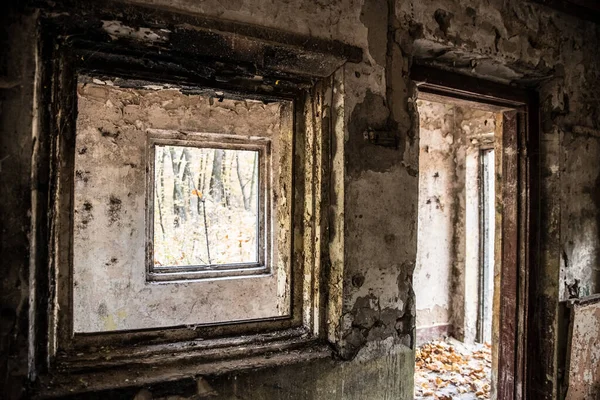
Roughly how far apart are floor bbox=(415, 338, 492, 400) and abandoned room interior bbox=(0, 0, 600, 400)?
7cm

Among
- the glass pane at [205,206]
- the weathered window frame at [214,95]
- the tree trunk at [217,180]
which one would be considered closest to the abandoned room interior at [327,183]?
the weathered window frame at [214,95]

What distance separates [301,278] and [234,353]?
1.54ft

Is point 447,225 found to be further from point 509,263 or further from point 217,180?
point 217,180

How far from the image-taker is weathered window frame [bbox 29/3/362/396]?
122cm

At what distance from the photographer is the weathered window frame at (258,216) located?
335cm

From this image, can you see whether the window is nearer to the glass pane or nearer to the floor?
the glass pane

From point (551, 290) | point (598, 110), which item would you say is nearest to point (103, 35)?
point (551, 290)

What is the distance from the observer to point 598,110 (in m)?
2.30

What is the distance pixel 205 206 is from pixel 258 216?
619mm

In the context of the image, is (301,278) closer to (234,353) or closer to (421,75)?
(234,353)

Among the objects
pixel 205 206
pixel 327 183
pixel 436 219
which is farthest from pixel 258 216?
pixel 327 183

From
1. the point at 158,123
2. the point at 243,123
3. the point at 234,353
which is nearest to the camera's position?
the point at 234,353

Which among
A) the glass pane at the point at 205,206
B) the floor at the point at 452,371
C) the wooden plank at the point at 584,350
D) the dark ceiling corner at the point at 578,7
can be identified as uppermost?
the dark ceiling corner at the point at 578,7

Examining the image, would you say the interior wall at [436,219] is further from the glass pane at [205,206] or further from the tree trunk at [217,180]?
the tree trunk at [217,180]
